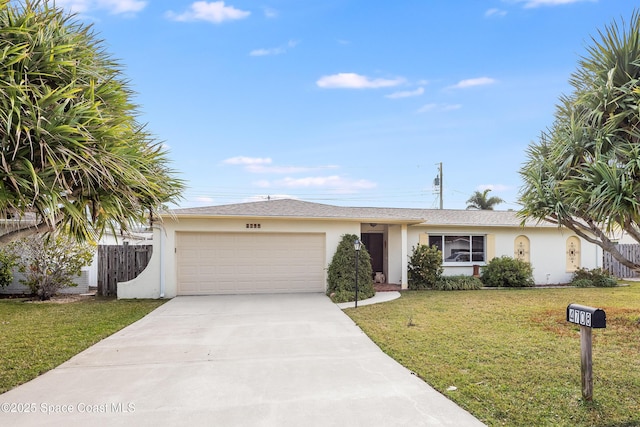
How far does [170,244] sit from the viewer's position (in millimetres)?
11641

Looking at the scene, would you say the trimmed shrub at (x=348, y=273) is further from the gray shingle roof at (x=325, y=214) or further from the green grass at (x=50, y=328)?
the green grass at (x=50, y=328)

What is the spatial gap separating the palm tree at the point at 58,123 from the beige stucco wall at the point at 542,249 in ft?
40.1

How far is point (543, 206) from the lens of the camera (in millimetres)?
8000

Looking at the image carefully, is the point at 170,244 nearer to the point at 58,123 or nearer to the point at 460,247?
the point at 58,123

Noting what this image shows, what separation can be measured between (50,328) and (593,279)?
17.3 meters

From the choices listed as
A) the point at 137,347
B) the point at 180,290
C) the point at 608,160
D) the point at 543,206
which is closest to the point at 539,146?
the point at 543,206

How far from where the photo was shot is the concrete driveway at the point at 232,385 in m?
3.57

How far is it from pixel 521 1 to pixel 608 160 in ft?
18.7

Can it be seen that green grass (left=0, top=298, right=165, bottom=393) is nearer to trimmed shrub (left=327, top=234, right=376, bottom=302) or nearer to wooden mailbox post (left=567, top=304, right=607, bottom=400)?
trimmed shrub (left=327, top=234, right=376, bottom=302)

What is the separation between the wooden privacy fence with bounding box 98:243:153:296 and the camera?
11961 mm

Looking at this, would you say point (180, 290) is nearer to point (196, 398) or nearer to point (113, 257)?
point (113, 257)

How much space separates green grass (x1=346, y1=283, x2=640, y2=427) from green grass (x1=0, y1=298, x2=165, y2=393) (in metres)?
4.87

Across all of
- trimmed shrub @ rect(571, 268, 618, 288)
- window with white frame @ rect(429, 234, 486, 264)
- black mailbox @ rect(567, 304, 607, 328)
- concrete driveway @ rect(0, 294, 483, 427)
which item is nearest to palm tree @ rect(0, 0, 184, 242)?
concrete driveway @ rect(0, 294, 483, 427)

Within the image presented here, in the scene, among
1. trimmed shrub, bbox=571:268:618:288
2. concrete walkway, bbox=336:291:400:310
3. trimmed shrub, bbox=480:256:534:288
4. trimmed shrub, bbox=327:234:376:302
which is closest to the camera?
concrete walkway, bbox=336:291:400:310
